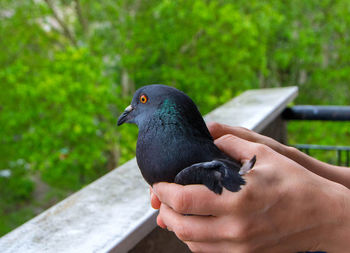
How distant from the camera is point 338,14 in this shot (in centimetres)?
941

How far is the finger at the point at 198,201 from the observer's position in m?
0.84

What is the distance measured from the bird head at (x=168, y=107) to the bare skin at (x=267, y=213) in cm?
26

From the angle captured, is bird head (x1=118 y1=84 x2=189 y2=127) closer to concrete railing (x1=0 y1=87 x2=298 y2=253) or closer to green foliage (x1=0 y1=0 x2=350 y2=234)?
concrete railing (x1=0 y1=87 x2=298 y2=253)

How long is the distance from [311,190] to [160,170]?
40cm

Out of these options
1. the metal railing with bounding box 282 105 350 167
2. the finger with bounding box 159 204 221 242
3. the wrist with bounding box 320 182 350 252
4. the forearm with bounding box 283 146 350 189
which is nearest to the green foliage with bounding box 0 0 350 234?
the metal railing with bounding box 282 105 350 167

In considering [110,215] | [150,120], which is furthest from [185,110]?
→ [110,215]

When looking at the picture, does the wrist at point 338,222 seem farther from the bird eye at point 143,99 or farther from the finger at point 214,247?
the bird eye at point 143,99

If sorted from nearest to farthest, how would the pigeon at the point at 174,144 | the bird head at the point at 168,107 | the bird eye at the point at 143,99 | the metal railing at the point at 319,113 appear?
the pigeon at the point at 174,144 < the bird head at the point at 168,107 < the bird eye at the point at 143,99 < the metal railing at the point at 319,113

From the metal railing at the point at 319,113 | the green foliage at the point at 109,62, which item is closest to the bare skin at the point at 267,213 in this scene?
the metal railing at the point at 319,113

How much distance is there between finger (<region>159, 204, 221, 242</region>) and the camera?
87 centimetres

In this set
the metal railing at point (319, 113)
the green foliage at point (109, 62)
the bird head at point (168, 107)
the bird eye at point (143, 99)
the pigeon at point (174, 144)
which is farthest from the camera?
the green foliage at point (109, 62)

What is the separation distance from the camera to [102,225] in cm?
136

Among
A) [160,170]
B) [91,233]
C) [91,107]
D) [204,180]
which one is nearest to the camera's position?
[204,180]

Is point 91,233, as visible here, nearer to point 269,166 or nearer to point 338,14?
point 269,166
